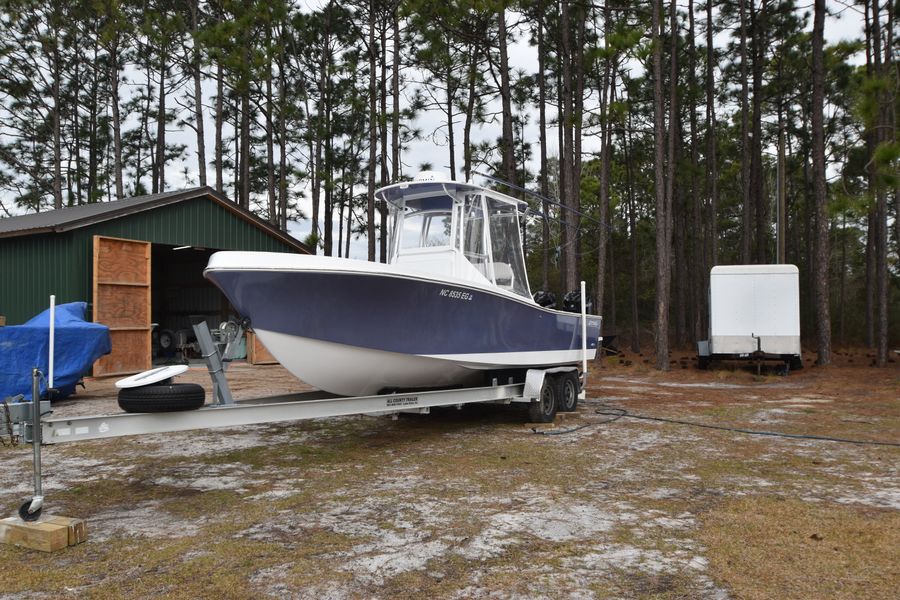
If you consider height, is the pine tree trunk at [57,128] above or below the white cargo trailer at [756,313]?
above

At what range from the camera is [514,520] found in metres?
4.04

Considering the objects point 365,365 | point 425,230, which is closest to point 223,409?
point 365,365

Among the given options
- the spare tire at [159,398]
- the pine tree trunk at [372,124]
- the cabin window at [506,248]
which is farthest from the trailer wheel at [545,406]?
the pine tree trunk at [372,124]

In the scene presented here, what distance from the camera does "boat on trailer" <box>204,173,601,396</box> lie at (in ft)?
16.9

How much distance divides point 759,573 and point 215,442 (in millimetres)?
5220

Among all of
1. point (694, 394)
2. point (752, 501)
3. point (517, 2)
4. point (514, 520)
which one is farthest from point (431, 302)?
point (517, 2)

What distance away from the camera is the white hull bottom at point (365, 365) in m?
5.48

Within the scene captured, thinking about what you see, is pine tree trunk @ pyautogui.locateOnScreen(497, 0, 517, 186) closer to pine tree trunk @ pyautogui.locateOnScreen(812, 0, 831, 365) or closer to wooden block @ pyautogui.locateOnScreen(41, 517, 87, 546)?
pine tree trunk @ pyautogui.locateOnScreen(812, 0, 831, 365)

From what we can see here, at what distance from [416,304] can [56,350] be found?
6.00m

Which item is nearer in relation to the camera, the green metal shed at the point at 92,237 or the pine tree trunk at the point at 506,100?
the green metal shed at the point at 92,237

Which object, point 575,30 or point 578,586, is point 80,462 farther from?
point 575,30

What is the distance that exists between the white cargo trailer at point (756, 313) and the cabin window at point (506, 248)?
24.6ft

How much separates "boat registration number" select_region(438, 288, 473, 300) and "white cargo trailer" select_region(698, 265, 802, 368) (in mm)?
9028

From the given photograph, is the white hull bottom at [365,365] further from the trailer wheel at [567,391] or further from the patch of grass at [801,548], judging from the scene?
the patch of grass at [801,548]
